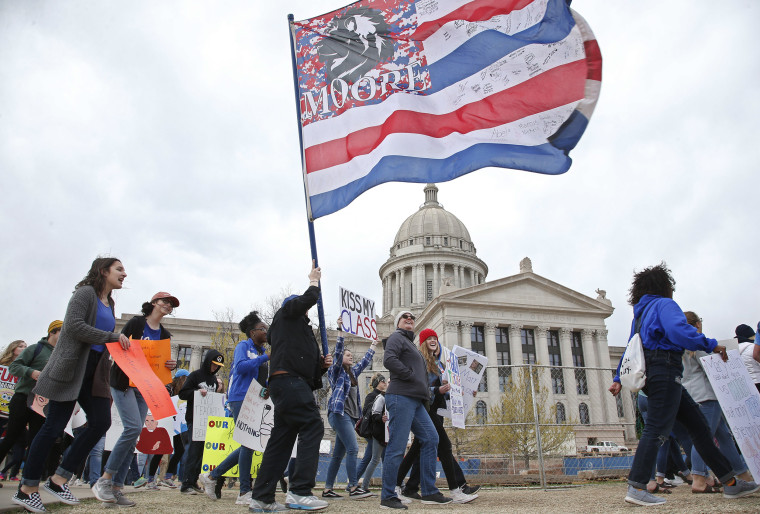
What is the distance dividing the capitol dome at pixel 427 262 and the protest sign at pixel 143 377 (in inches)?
2686

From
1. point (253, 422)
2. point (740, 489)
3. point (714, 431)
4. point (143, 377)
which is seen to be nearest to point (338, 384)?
point (253, 422)

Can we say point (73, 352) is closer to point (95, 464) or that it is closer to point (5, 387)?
point (95, 464)

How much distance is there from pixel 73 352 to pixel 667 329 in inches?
198

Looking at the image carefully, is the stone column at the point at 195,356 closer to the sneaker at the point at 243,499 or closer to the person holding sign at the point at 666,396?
the sneaker at the point at 243,499

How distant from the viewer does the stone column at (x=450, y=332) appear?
51.5m

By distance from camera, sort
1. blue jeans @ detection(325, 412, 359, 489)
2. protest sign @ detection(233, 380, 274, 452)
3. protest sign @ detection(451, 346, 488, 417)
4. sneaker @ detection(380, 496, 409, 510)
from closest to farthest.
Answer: sneaker @ detection(380, 496, 409, 510)
protest sign @ detection(233, 380, 274, 452)
blue jeans @ detection(325, 412, 359, 489)
protest sign @ detection(451, 346, 488, 417)

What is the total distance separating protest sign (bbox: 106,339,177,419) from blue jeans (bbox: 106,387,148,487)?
47cm

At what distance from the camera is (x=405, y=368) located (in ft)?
18.9

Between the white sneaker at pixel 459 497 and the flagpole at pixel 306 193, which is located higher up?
the flagpole at pixel 306 193

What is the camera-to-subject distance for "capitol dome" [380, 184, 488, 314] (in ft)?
253

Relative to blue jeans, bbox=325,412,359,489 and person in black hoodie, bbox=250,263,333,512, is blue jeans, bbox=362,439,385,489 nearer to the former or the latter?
blue jeans, bbox=325,412,359,489

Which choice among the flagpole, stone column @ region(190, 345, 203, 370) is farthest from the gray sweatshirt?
stone column @ region(190, 345, 203, 370)

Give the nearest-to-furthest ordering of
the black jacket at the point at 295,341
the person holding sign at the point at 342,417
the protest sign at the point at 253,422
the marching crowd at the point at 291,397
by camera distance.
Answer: the marching crowd at the point at 291,397, the black jacket at the point at 295,341, the protest sign at the point at 253,422, the person holding sign at the point at 342,417

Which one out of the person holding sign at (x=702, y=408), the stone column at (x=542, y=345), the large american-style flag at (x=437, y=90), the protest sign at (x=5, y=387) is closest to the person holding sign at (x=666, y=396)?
the person holding sign at (x=702, y=408)
